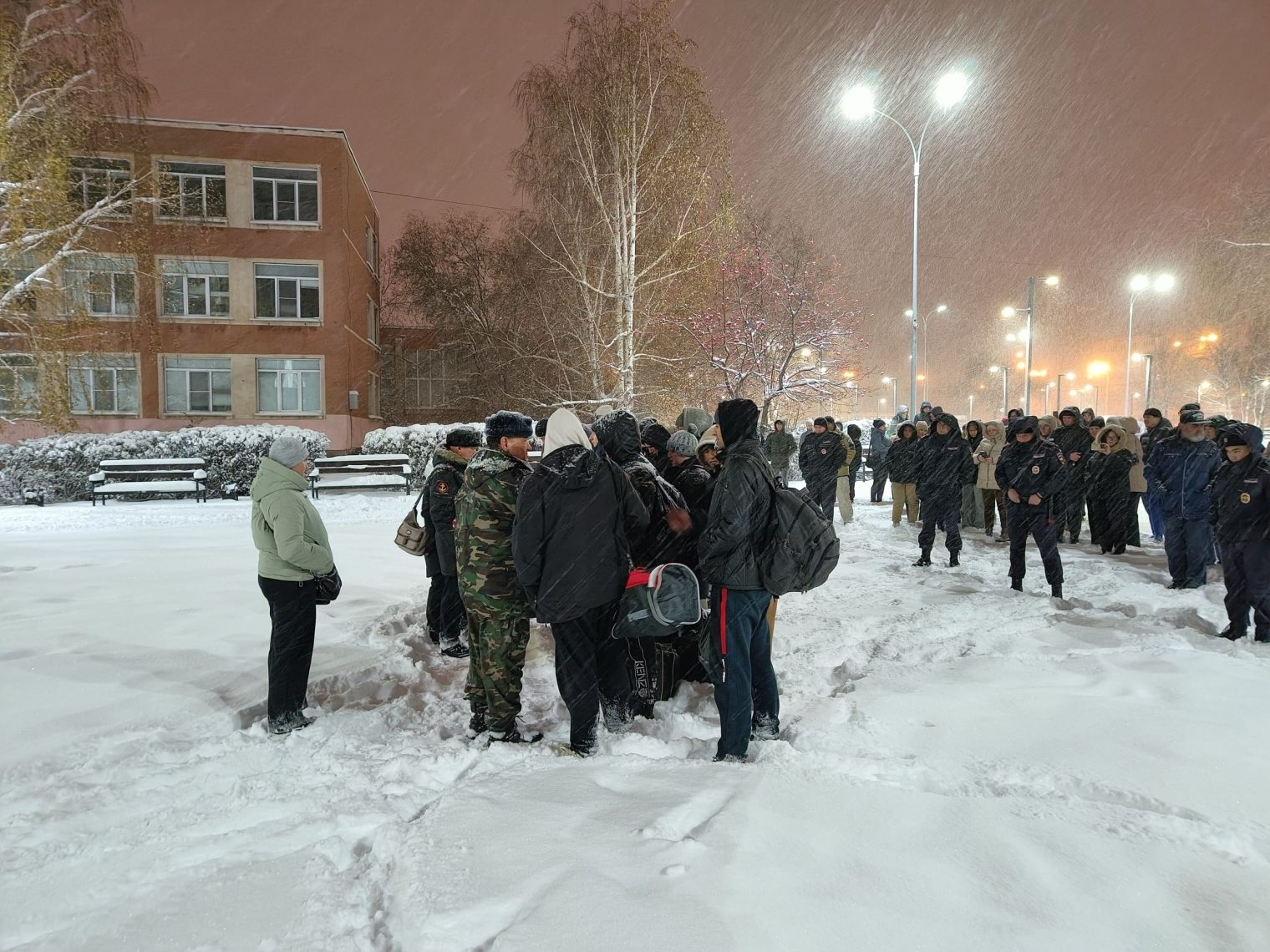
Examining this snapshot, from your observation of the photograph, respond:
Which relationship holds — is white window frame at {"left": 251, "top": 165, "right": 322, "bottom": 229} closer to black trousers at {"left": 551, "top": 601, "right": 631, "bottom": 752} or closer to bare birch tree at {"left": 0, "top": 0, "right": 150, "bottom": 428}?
bare birch tree at {"left": 0, "top": 0, "right": 150, "bottom": 428}

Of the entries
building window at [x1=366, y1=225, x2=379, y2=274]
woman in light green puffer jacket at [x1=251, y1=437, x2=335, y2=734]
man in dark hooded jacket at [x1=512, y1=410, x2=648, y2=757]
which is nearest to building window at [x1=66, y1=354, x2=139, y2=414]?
building window at [x1=366, y1=225, x2=379, y2=274]

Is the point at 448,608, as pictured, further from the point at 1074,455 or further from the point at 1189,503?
the point at 1074,455

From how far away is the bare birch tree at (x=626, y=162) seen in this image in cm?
2141

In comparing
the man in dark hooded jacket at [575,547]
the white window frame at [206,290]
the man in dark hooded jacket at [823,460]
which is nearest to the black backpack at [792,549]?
the man in dark hooded jacket at [575,547]

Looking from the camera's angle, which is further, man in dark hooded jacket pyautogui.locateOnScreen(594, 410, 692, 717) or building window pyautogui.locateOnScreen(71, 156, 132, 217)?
building window pyautogui.locateOnScreen(71, 156, 132, 217)

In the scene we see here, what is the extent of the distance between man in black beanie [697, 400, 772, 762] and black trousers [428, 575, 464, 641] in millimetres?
2886

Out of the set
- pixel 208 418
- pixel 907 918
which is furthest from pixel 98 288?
pixel 907 918

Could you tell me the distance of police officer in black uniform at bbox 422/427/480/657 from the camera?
5.93m

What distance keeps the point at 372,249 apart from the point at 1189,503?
116 ft

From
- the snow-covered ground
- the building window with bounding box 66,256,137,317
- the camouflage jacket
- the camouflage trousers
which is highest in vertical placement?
the building window with bounding box 66,256,137,317

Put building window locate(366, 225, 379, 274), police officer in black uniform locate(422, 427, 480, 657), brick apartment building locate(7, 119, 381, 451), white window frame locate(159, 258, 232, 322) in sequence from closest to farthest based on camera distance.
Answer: police officer in black uniform locate(422, 427, 480, 657) < brick apartment building locate(7, 119, 381, 451) < white window frame locate(159, 258, 232, 322) < building window locate(366, 225, 379, 274)

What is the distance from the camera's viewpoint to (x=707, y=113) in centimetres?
2245

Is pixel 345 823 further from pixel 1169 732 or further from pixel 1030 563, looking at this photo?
pixel 1030 563

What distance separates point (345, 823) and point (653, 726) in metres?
1.86
